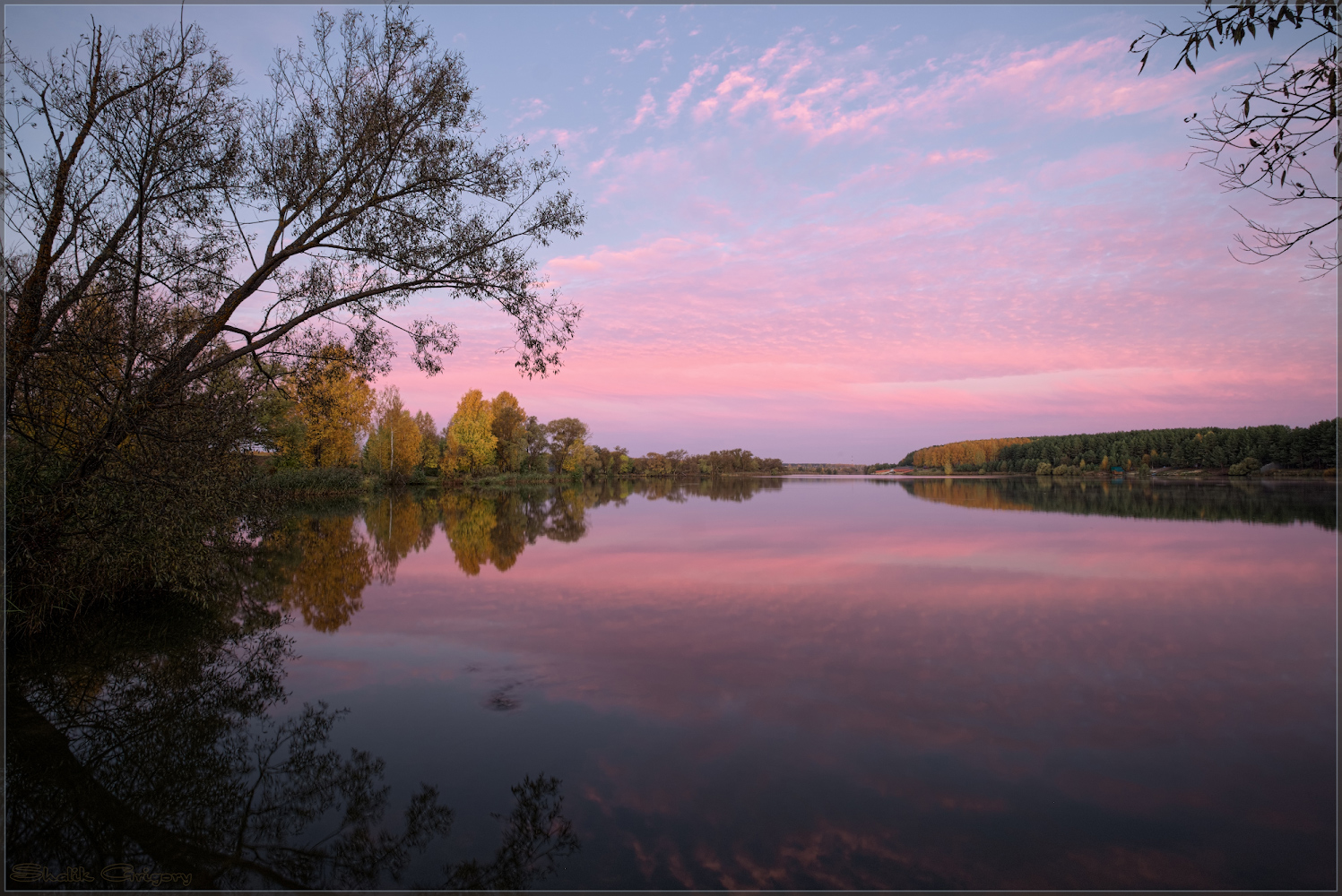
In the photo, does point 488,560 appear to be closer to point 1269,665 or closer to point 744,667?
point 744,667

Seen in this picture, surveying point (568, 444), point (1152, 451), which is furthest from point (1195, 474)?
point (568, 444)

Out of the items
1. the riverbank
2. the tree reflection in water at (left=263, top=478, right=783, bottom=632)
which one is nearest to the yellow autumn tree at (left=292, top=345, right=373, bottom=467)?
the tree reflection in water at (left=263, top=478, right=783, bottom=632)

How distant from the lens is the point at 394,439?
177ft

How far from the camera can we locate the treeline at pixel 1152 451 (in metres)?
62.0

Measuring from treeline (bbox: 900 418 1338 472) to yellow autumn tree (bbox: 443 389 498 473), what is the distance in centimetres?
6724

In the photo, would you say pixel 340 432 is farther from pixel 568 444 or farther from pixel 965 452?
pixel 965 452

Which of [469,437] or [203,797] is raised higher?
[469,437]

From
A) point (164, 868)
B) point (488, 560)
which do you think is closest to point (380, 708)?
point (164, 868)

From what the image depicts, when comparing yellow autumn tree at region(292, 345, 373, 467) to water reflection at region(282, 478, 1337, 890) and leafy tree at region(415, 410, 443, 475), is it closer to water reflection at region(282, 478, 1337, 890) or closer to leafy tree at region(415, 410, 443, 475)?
leafy tree at region(415, 410, 443, 475)

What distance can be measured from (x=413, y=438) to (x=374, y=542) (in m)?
40.4

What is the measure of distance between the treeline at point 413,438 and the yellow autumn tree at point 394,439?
0.08 m

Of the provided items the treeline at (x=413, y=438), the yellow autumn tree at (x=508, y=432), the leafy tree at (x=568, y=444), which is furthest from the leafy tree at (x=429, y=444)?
the leafy tree at (x=568, y=444)

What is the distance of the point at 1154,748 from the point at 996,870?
105 inches

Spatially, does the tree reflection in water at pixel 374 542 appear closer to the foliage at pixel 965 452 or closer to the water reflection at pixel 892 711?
the water reflection at pixel 892 711
